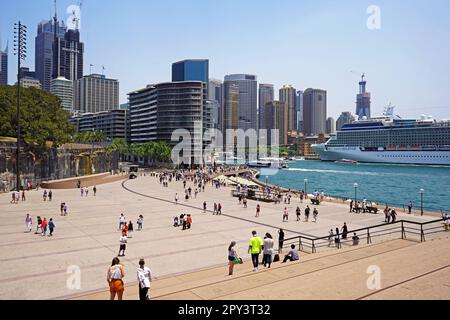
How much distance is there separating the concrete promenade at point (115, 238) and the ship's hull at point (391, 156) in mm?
108276

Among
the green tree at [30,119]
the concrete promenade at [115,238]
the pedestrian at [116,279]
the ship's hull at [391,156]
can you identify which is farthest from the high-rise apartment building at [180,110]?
the pedestrian at [116,279]

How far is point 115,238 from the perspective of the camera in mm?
21641

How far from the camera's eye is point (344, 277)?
11125mm

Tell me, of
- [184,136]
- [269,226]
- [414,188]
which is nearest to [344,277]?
[269,226]

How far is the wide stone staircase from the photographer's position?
32.0ft

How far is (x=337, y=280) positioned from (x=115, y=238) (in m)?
14.4

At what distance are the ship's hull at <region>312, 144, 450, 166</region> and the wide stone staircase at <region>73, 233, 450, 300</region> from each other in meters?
129

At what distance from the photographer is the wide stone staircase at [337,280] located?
975cm

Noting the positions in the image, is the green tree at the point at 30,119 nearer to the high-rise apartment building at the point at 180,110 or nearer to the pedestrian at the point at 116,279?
the pedestrian at the point at 116,279

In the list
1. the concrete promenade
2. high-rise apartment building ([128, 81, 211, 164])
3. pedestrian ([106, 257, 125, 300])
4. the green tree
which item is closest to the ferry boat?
high-rise apartment building ([128, 81, 211, 164])

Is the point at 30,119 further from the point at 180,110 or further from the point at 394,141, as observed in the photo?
the point at 394,141

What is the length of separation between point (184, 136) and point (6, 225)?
4298 inches

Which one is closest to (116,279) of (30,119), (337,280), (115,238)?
(337,280)
